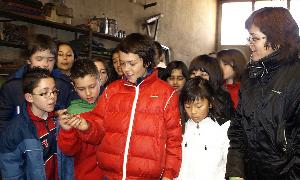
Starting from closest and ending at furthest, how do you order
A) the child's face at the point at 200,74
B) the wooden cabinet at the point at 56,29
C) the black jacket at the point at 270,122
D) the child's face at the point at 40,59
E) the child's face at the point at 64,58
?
1. the black jacket at the point at 270,122
2. the child's face at the point at 40,59
3. the child's face at the point at 200,74
4. the child's face at the point at 64,58
5. the wooden cabinet at the point at 56,29

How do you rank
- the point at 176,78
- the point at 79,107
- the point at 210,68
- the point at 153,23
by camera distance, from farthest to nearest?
the point at 153,23, the point at 176,78, the point at 210,68, the point at 79,107

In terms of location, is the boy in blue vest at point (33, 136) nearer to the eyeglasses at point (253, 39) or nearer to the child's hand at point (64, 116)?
the child's hand at point (64, 116)

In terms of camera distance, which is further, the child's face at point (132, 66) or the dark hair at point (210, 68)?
the dark hair at point (210, 68)

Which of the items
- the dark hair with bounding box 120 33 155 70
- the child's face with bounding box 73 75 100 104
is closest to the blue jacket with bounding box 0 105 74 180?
the child's face with bounding box 73 75 100 104

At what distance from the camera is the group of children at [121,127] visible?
7.16ft

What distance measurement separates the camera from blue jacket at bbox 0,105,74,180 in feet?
7.47

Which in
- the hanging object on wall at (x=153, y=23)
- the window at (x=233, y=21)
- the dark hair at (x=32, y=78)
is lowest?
the dark hair at (x=32, y=78)

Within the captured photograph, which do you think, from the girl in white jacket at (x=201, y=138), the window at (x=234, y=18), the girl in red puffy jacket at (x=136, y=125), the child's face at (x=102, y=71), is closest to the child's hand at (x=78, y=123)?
the girl in red puffy jacket at (x=136, y=125)

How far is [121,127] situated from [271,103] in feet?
3.22

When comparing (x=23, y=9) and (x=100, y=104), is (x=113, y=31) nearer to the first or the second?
(x=23, y=9)

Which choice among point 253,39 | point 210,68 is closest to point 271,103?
point 253,39

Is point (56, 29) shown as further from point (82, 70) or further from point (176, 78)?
point (82, 70)

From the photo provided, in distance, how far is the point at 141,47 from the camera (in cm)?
231

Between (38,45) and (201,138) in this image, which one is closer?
(201,138)
